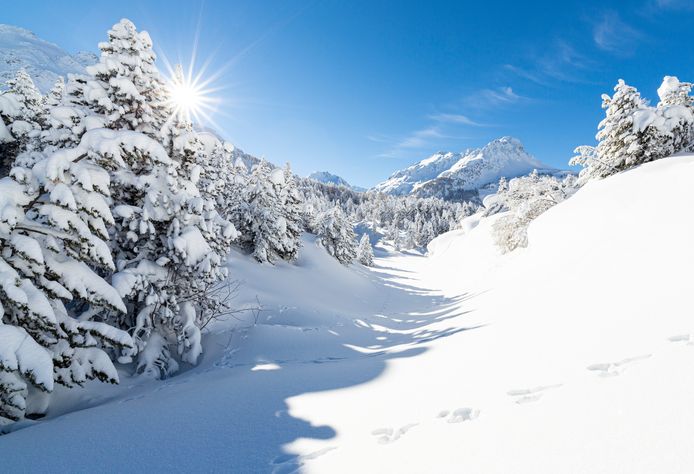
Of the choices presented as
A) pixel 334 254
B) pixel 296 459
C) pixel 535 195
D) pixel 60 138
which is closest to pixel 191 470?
pixel 296 459

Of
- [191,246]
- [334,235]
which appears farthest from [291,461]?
[334,235]

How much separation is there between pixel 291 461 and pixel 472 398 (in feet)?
7.06

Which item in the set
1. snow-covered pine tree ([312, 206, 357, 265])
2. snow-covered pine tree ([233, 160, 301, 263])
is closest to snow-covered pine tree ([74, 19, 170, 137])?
snow-covered pine tree ([233, 160, 301, 263])

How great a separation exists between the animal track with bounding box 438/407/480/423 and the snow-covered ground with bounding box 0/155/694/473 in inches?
0.6

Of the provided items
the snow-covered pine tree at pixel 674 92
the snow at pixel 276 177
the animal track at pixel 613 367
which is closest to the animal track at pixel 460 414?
the animal track at pixel 613 367

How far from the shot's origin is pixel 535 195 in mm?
25062

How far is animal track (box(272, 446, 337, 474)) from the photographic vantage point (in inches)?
126

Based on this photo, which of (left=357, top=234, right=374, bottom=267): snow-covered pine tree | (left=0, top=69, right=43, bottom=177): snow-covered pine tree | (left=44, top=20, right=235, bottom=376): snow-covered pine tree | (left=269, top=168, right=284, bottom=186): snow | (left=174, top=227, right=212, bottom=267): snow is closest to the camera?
(left=44, top=20, right=235, bottom=376): snow-covered pine tree

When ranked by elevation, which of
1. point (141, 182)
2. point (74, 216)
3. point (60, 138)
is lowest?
point (74, 216)

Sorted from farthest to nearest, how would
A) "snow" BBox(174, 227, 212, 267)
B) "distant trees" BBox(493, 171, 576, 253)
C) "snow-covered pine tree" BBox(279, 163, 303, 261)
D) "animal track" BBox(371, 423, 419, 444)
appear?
1. "snow-covered pine tree" BBox(279, 163, 303, 261)
2. "distant trees" BBox(493, 171, 576, 253)
3. "snow" BBox(174, 227, 212, 267)
4. "animal track" BBox(371, 423, 419, 444)

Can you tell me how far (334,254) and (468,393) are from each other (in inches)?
1314

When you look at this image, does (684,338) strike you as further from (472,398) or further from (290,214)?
(290,214)

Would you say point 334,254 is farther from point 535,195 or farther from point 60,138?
point 60,138

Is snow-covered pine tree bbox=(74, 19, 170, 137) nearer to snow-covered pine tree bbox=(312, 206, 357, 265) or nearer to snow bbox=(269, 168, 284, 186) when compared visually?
snow bbox=(269, 168, 284, 186)
